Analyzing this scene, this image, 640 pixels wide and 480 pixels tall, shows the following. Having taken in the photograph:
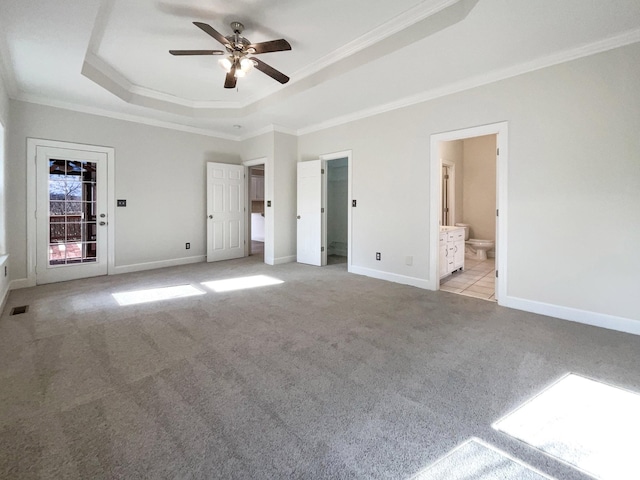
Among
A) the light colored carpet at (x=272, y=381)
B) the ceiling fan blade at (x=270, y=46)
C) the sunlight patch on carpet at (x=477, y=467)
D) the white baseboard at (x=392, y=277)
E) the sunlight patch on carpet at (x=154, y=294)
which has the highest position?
the ceiling fan blade at (x=270, y=46)

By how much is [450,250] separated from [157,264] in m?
5.14

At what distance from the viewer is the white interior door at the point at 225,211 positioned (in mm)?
6141

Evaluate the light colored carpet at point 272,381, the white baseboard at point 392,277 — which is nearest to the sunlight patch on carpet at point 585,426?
the light colored carpet at point 272,381

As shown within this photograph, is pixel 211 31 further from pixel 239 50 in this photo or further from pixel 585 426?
pixel 585 426

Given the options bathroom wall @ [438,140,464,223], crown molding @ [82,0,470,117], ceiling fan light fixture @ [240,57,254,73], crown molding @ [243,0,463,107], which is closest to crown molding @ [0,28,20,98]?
crown molding @ [82,0,470,117]

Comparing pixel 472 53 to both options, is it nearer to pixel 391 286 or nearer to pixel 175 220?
pixel 391 286

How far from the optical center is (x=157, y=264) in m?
5.53

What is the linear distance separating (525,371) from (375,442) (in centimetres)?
133

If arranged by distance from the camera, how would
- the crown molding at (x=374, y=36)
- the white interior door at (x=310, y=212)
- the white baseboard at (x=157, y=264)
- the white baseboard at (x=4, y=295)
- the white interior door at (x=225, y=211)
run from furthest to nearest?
1. the white interior door at (x=225, y=211)
2. the white interior door at (x=310, y=212)
3. the white baseboard at (x=157, y=264)
4. the white baseboard at (x=4, y=295)
5. the crown molding at (x=374, y=36)

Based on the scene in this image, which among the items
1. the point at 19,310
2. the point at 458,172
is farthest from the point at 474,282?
the point at 19,310

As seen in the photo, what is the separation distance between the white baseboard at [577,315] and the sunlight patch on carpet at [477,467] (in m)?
2.37

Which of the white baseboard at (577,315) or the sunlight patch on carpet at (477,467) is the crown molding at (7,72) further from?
the white baseboard at (577,315)

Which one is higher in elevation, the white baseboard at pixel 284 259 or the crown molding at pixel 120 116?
the crown molding at pixel 120 116

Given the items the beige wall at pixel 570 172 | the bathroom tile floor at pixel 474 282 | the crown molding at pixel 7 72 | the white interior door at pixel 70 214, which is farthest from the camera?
the white interior door at pixel 70 214
